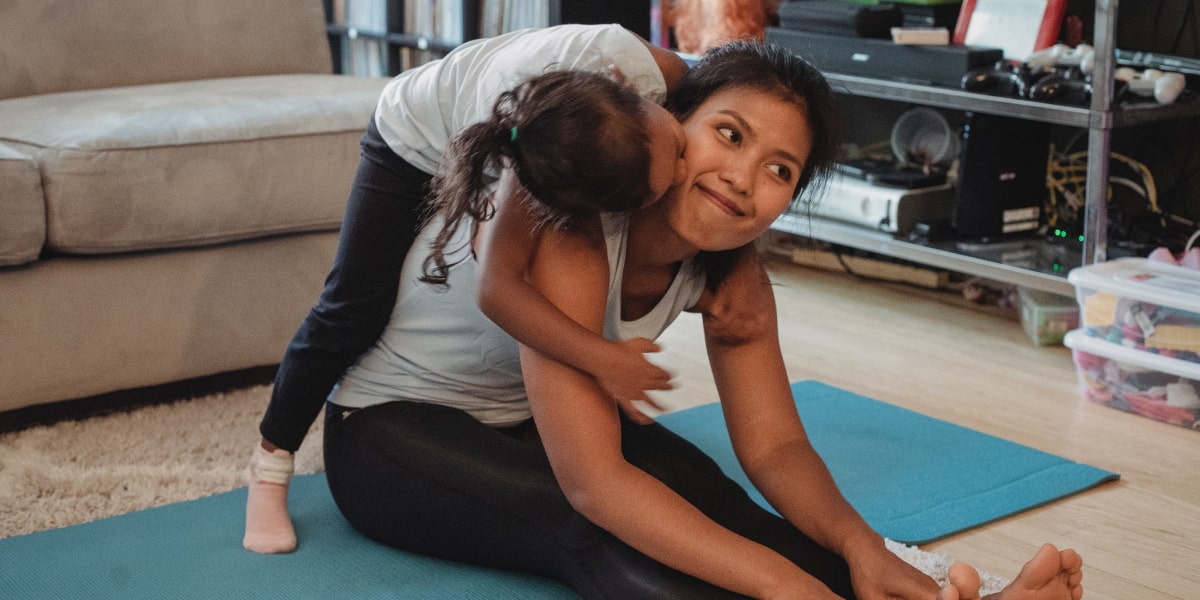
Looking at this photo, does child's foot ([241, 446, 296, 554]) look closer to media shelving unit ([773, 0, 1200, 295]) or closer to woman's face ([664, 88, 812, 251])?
woman's face ([664, 88, 812, 251])

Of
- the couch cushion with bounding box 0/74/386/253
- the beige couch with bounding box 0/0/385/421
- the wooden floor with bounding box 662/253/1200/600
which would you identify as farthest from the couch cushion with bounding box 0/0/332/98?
the wooden floor with bounding box 662/253/1200/600

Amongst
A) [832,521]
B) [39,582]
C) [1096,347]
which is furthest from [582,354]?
[1096,347]

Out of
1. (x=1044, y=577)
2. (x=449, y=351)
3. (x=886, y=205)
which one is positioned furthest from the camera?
(x=886, y=205)

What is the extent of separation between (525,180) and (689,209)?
0.16m

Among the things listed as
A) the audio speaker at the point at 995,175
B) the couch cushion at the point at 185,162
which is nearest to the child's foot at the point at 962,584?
the couch cushion at the point at 185,162

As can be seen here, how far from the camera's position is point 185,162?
6.32 ft

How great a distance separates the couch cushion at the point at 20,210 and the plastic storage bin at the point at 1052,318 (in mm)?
1764

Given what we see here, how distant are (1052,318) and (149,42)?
1.84 m

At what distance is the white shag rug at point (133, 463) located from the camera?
5.25 feet

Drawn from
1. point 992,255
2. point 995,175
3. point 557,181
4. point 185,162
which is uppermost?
point 557,181

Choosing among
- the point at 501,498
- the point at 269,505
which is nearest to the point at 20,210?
the point at 269,505

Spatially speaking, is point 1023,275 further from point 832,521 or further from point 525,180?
point 525,180

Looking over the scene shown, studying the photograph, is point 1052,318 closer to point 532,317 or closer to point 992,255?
point 992,255

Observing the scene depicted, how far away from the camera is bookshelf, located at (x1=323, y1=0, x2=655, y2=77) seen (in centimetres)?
309
